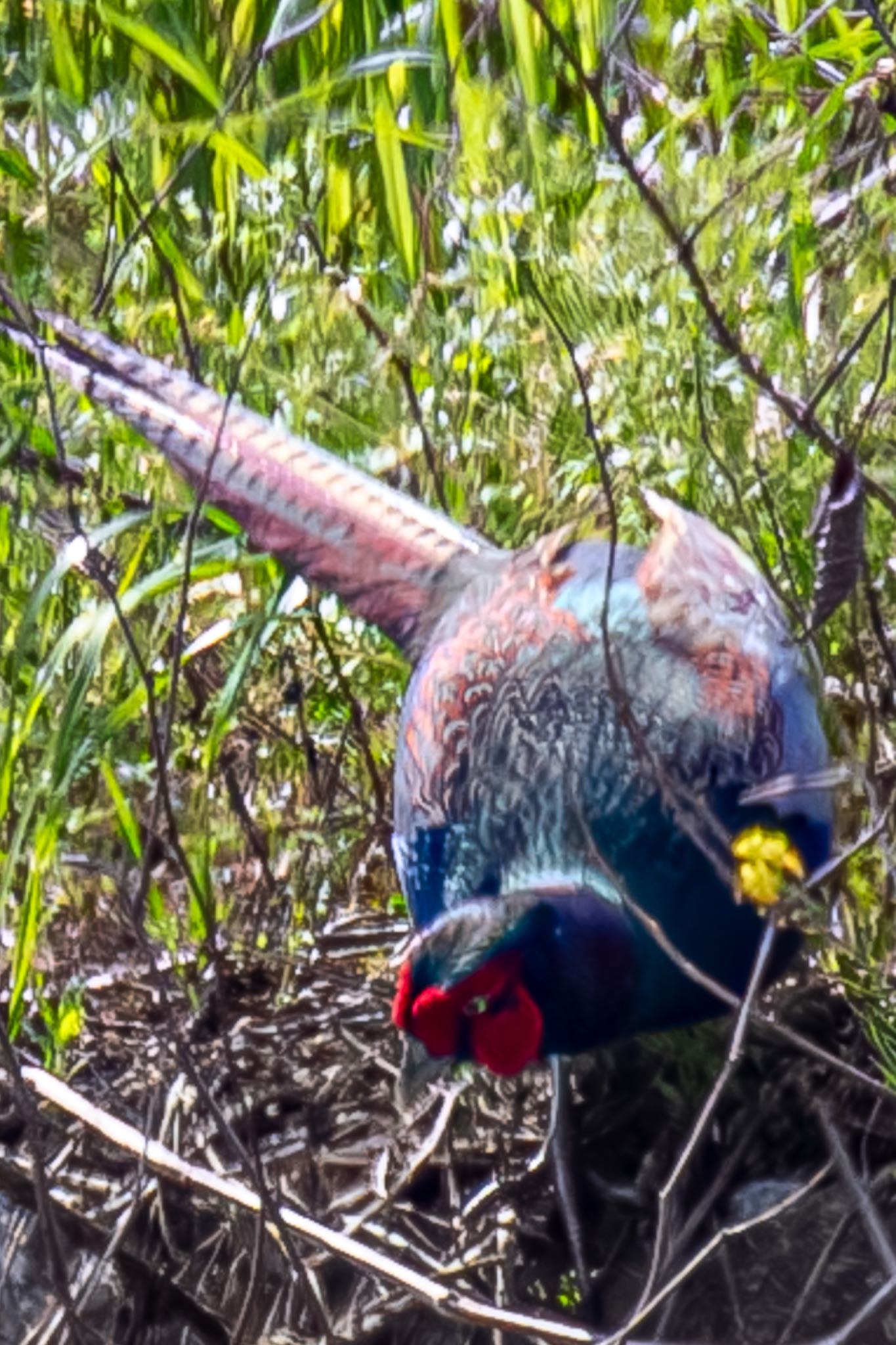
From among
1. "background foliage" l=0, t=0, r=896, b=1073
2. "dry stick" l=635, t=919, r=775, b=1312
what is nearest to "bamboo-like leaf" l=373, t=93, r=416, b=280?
"background foliage" l=0, t=0, r=896, b=1073

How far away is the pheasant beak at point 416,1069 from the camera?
6.10 feet

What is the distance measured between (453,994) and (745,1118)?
35cm

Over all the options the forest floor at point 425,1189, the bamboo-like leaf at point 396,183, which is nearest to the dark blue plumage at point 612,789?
the forest floor at point 425,1189

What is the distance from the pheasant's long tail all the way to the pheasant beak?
61cm

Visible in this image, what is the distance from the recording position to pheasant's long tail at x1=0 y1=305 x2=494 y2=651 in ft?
7.73

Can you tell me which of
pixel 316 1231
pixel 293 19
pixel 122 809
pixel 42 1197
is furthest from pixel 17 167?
pixel 316 1231

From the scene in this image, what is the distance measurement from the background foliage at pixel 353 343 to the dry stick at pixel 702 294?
1.3 inches

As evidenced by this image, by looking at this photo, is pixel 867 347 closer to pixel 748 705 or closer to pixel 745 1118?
pixel 748 705

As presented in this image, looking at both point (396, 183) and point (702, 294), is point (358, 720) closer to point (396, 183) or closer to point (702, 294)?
point (396, 183)

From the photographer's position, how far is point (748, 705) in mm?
1988

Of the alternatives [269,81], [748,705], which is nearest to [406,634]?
[748,705]

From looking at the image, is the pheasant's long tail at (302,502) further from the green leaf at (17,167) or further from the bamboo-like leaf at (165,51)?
the bamboo-like leaf at (165,51)

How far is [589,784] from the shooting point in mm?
1977

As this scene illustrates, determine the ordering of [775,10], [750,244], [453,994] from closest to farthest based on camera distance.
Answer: [453,994], [750,244], [775,10]
